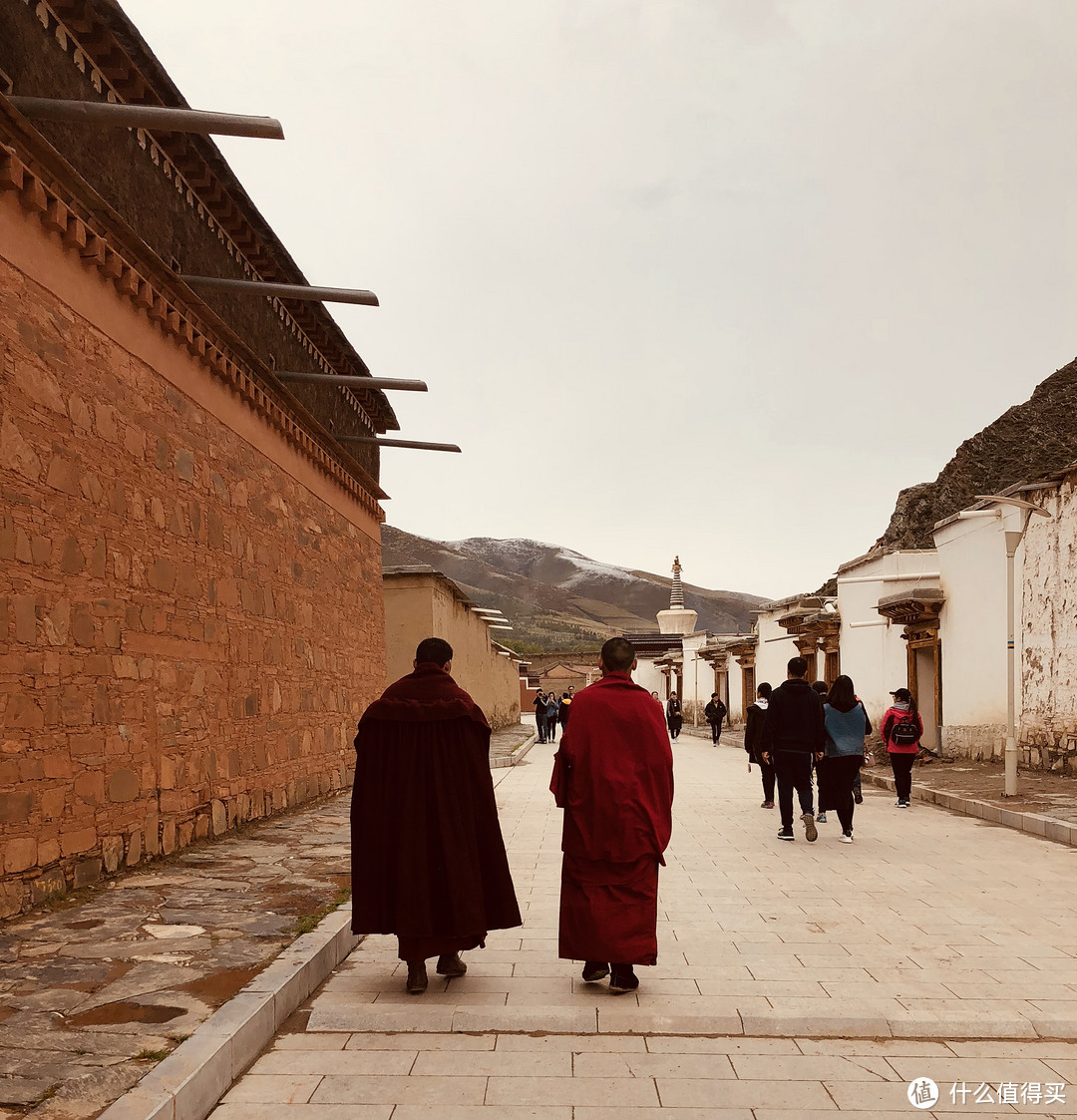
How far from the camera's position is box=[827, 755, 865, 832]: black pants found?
35.6 ft

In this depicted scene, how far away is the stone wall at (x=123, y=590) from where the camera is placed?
672 cm

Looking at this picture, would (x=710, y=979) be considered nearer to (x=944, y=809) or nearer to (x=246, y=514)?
(x=246, y=514)

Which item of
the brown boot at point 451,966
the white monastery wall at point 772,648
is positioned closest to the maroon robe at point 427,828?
the brown boot at point 451,966

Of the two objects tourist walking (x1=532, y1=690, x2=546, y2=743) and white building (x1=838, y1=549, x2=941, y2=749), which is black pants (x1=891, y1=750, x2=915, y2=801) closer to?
white building (x1=838, y1=549, x2=941, y2=749)

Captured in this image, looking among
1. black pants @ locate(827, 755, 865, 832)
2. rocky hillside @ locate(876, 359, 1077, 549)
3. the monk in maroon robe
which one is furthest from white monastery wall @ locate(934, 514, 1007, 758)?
rocky hillside @ locate(876, 359, 1077, 549)

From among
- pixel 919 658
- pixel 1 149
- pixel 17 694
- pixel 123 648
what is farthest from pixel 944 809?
pixel 1 149

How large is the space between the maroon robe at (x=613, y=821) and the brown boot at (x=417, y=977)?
667 mm

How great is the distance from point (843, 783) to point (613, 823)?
245 inches

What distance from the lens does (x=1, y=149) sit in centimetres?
643

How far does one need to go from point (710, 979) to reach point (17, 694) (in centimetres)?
427

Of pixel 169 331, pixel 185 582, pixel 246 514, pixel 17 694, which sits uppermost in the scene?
pixel 169 331

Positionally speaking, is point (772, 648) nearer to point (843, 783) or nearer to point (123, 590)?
point (843, 783)

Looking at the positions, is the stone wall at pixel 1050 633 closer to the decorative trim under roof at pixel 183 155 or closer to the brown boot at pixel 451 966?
the decorative trim under roof at pixel 183 155

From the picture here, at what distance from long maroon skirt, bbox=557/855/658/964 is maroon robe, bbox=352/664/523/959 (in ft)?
1.10
